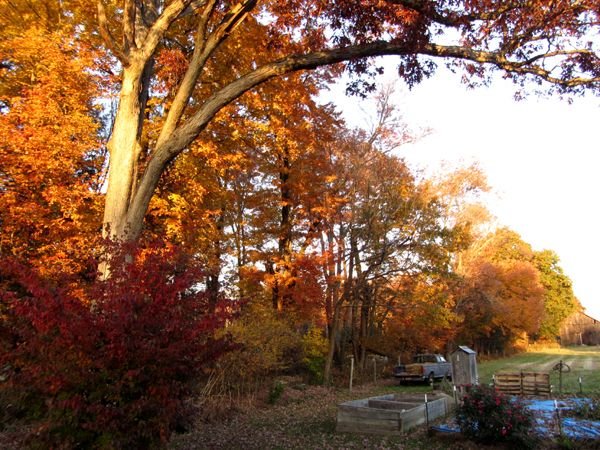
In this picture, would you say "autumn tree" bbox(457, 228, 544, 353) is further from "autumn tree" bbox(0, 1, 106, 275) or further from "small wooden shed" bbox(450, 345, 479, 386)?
"autumn tree" bbox(0, 1, 106, 275)

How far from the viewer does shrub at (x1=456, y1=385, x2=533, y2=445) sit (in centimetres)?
795

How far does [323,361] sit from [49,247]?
1322cm

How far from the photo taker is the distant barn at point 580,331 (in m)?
77.2

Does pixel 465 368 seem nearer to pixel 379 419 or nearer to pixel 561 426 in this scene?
pixel 379 419

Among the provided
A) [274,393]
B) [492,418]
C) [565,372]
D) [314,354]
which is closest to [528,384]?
[492,418]

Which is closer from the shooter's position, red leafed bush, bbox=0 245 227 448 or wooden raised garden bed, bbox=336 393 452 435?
red leafed bush, bbox=0 245 227 448

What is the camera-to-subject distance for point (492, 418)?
→ 810cm

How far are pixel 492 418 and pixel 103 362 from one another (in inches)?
259

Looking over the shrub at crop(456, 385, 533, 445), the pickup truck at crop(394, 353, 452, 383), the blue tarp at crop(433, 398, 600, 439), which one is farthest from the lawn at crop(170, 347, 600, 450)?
the pickup truck at crop(394, 353, 452, 383)

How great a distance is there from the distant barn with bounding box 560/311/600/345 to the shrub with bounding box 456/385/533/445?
78522 mm

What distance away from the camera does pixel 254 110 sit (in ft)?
58.2

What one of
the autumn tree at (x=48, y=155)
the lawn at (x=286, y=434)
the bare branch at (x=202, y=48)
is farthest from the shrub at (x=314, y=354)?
the bare branch at (x=202, y=48)

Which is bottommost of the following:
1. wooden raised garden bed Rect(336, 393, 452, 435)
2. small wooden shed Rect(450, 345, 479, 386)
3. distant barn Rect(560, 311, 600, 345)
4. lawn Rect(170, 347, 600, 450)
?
lawn Rect(170, 347, 600, 450)

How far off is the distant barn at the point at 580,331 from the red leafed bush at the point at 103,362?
8412 cm
